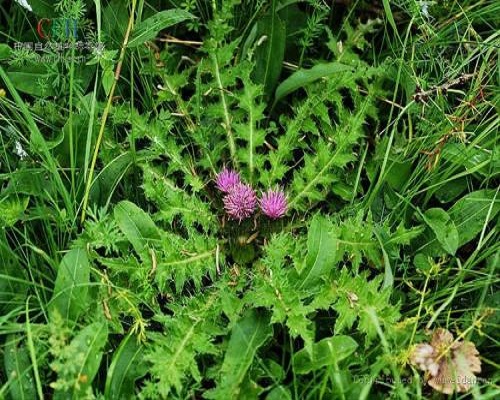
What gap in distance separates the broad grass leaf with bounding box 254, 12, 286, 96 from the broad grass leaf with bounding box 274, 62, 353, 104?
6 centimetres

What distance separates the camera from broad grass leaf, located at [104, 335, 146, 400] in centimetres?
178

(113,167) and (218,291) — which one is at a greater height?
(113,167)

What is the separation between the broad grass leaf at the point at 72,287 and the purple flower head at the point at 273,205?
51cm

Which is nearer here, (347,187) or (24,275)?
(24,275)

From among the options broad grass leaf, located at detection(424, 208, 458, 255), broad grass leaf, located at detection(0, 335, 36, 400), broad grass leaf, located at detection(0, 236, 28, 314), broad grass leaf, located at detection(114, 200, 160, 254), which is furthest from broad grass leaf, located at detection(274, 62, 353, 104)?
broad grass leaf, located at detection(0, 335, 36, 400)

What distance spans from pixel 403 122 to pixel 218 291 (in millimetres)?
787

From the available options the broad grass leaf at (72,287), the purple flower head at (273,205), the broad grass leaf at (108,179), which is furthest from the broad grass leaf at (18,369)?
the purple flower head at (273,205)

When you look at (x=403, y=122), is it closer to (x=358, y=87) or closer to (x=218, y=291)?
(x=358, y=87)

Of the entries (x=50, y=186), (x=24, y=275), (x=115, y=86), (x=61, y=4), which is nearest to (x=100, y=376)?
(x=24, y=275)

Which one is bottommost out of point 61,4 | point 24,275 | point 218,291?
point 218,291

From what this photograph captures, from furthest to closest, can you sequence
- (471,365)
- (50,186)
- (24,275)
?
(50,186) → (24,275) → (471,365)

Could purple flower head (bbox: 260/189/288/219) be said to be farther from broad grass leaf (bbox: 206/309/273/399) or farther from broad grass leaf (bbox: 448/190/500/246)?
broad grass leaf (bbox: 448/190/500/246)

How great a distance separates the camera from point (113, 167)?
2.13 meters

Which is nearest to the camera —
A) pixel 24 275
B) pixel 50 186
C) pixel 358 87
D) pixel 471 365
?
pixel 471 365
